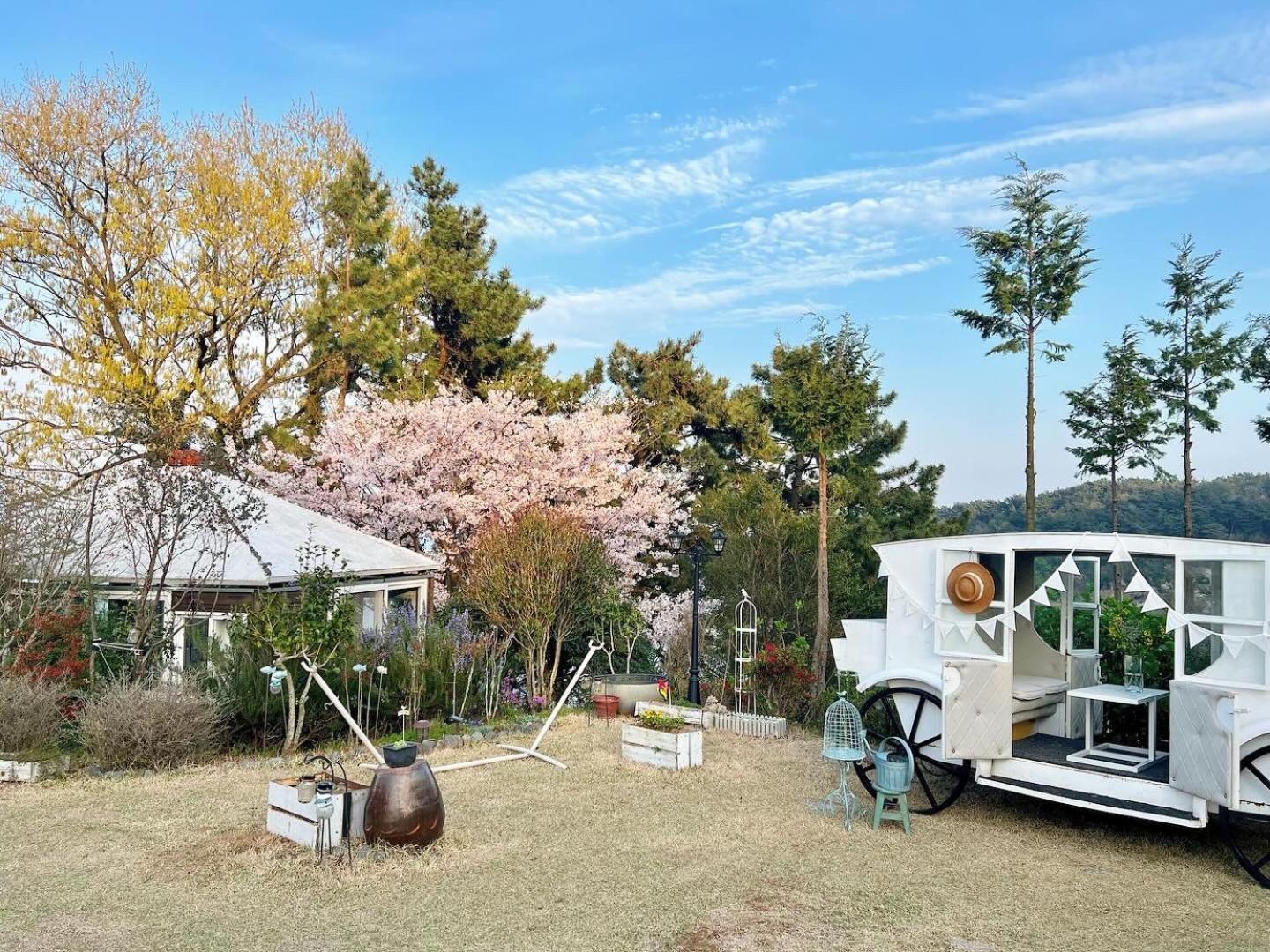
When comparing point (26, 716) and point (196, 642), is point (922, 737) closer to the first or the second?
point (196, 642)

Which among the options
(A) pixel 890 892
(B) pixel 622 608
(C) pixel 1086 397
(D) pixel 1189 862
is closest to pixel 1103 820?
(D) pixel 1189 862

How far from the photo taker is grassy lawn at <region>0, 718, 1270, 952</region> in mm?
5184

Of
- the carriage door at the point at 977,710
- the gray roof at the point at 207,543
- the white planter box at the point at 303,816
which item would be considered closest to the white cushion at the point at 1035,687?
the carriage door at the point at 977,710

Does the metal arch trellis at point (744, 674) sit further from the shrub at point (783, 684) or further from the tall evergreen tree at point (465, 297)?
the tall evergreen tree at point (465, 297)

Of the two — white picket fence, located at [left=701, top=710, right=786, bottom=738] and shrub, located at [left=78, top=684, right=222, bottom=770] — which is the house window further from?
white picket fence, located at [left=701, top=710, right=786, bottom=738]

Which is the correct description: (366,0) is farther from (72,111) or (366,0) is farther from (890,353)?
(72,111)

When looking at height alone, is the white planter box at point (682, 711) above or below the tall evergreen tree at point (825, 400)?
below

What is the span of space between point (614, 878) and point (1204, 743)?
151 inches

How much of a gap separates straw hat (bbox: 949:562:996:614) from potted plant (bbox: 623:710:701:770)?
3127mm

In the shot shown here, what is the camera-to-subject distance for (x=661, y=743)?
930 cm

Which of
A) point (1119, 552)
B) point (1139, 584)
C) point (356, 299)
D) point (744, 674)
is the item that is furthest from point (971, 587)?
point (356, 299)

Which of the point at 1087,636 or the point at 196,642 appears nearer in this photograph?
the point at 1087,636

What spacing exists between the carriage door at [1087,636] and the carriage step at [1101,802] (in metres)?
1.51

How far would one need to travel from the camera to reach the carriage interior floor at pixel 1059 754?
6672mm
